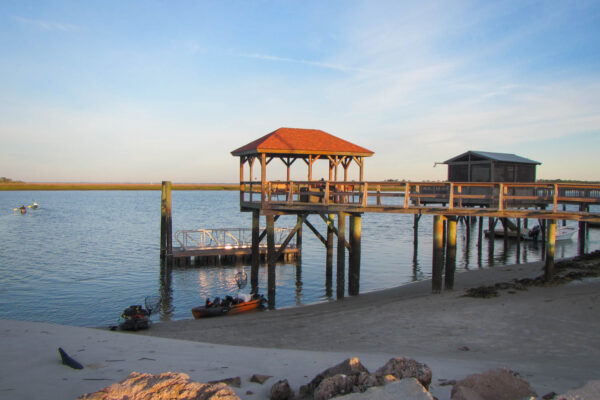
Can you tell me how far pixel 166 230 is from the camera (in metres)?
28.3

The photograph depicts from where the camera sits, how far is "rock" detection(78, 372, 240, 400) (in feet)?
15.2

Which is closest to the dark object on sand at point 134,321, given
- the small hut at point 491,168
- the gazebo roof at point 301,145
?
the gazebo roof at point 301,145

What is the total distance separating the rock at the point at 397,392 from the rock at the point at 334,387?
35 centimetres

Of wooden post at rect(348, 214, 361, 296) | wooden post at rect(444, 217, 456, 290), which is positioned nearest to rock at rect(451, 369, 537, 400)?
wooden post at rect(444, 217, 456, 290)

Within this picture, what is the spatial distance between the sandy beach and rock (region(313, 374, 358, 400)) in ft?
3.32

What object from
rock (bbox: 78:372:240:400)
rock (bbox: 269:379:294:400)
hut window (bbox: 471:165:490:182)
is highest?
hut window (bbox: 471:165:490:182)

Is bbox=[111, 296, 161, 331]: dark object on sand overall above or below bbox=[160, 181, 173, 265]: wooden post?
below

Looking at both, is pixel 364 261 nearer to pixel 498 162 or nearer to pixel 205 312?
pixel 498 162

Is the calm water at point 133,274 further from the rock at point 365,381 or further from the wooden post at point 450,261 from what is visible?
the rock at point 365,381

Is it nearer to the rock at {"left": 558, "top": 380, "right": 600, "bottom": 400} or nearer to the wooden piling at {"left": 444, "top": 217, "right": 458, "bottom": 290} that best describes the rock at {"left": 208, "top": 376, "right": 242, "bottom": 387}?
the rock at {"left": 558, "top": 380, "right": 600, "bottom": 400}

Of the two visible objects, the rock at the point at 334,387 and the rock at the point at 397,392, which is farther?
the rock at the point at 334,387

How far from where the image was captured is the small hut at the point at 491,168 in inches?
950

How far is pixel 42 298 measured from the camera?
19.7 metres

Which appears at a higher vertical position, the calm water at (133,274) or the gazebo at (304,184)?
the gazebo at (304,184)
